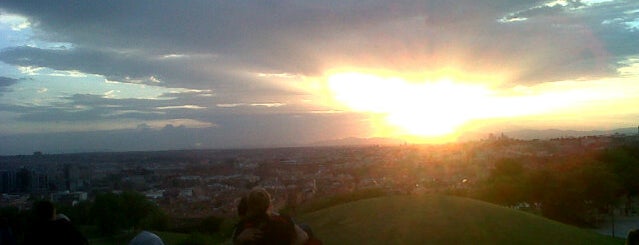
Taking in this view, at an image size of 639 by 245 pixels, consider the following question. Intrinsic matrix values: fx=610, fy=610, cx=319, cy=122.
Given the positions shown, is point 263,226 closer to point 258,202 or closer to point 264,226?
point 264,226

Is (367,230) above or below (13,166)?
below

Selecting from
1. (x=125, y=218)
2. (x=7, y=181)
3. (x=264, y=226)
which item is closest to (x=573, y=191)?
(x=125, y=218)

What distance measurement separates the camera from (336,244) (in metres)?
19.2

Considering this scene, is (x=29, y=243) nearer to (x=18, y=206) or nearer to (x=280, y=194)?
(x=18, y=206)

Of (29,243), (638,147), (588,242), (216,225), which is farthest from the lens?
(638,147)

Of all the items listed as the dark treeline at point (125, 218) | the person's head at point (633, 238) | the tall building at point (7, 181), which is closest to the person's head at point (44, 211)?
the person's head at point (633, 238)

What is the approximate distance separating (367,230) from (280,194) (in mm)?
10569

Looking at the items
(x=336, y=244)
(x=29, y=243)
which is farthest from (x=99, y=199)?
(x=29, y=243)

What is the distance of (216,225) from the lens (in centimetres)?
2906

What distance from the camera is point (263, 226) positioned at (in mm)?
5270

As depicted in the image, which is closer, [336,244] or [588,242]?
[336,244]

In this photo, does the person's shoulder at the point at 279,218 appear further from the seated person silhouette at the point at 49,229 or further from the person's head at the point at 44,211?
the person's head at the point at 44,211

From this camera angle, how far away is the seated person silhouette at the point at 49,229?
639 cm

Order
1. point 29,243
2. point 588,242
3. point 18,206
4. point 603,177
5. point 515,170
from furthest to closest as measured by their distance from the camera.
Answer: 1. point 515,170
2. point 603,177
3. point 18,206
4. point 588,242
5. point 29,243
